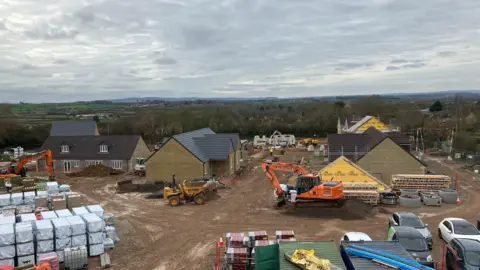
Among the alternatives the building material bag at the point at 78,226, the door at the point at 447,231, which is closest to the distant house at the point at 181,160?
the building material bag at the point at 78,226

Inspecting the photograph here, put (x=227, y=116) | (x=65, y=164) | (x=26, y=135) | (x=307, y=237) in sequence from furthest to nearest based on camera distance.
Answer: (x=227, y=116)
(x=26, y=135)
(x=65, y=164)
(x=307, y=237)

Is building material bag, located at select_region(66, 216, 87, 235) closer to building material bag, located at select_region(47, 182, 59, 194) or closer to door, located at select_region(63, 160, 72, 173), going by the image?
building material bag, located at select_region(47, 182, 59, 194)

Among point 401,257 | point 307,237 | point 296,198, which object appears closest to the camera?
point 401,257

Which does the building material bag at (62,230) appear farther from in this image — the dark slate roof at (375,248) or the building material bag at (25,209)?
the dark slate roof at (375,248)

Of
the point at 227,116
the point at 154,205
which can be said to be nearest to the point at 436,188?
the point at 154,205

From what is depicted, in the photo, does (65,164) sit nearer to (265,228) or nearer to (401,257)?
(265,228)

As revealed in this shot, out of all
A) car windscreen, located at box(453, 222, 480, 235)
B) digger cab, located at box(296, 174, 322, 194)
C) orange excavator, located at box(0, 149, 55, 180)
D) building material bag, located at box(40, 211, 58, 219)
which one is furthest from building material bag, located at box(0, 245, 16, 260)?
orange excavator, located at box(0, 149, 55, 180)
